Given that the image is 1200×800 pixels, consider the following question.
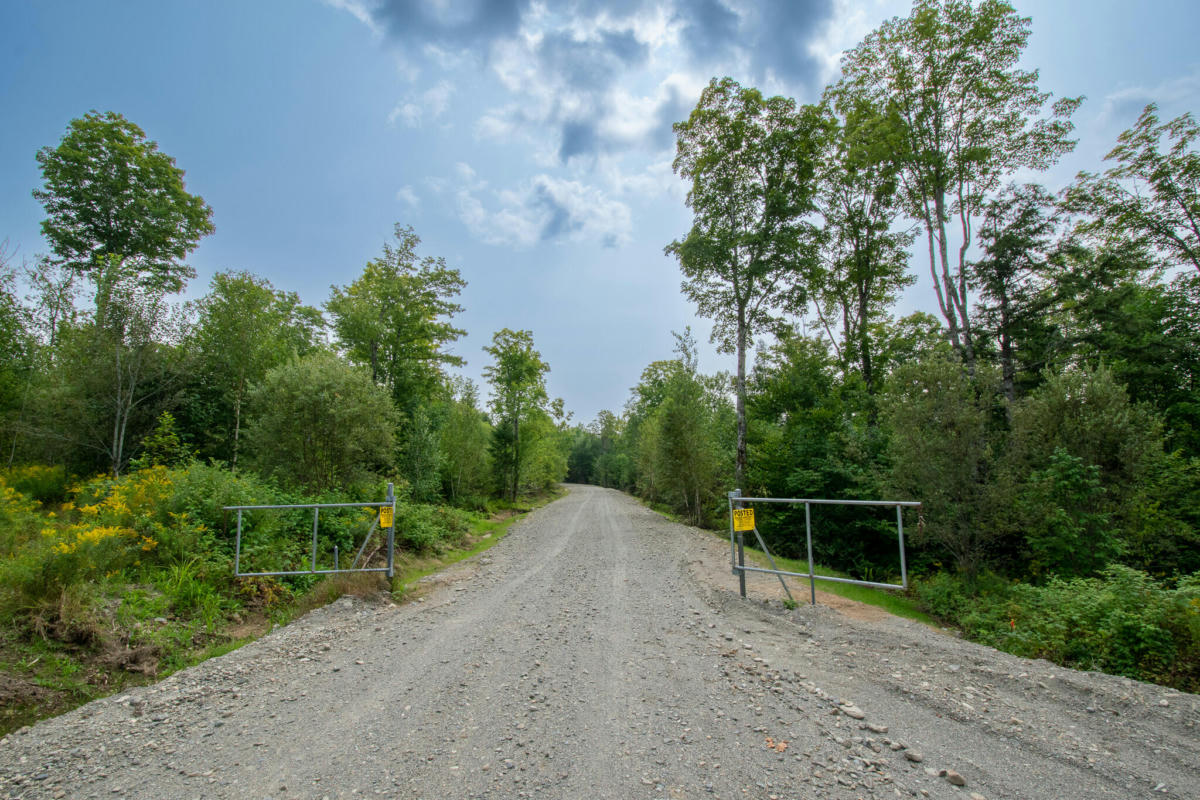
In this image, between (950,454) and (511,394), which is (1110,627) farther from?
(511,394)

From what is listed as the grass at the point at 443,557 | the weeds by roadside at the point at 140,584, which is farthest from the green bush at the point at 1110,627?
the weeds by roadside at the point at 140,584

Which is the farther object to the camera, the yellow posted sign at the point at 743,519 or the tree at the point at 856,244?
the tree at the point at 856,244

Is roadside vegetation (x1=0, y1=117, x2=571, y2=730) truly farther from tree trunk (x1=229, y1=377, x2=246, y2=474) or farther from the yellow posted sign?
the yellow posted sign

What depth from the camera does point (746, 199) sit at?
1584 centimetres

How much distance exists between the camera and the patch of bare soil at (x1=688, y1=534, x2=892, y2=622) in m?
6.61

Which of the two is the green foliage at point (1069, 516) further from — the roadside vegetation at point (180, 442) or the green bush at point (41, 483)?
the green bush at point (41, 483)

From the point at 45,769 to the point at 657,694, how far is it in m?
4.31

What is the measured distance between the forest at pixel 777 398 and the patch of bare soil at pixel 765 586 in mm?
1676

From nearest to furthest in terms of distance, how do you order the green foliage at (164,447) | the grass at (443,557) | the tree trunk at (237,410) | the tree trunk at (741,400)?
the grass at (443,557) → the green foliage at (164,447) → the tree trunk at (237,410) → the tree trunk at (741,400)

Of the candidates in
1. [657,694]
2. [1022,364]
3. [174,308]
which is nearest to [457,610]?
[657,694]

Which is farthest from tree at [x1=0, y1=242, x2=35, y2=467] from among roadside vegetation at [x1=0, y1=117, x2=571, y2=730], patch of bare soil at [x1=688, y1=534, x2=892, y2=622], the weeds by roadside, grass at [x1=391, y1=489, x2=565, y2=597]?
patch of bare soil at [x1=688, y1=534, x2=892, y2=622]

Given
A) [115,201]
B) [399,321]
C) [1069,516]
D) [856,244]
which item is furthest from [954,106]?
[115,201]

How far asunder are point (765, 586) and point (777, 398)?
13.6 m

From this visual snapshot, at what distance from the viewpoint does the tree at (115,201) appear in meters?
17.3
